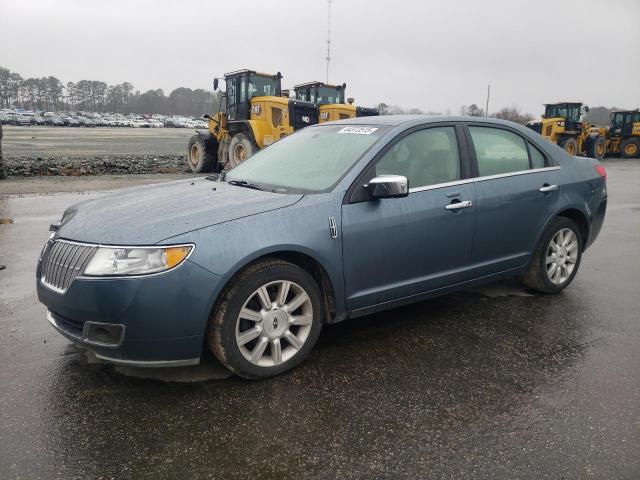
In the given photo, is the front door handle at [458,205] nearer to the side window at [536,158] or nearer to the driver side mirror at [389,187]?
the driver side mirror at [389,187]

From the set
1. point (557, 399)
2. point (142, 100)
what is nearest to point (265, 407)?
point (557, 399)

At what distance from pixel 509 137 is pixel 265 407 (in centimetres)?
313

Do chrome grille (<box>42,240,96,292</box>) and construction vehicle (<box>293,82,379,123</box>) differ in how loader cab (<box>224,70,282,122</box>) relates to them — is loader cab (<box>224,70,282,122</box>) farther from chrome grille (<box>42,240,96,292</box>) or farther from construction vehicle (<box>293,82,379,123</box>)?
chrome grille (<box>42,240,96,292</box>)

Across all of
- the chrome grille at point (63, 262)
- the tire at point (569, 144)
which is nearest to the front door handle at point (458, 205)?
the chrome grille at point (63, 262)

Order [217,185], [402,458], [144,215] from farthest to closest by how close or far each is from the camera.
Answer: [217,185]
[144,215]
[402,458]

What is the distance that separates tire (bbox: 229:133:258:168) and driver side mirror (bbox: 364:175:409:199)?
13456 mm

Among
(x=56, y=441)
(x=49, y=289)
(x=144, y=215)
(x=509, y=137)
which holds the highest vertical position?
Answer: (x=509, y=137)

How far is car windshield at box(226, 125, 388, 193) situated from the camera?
12.7ft

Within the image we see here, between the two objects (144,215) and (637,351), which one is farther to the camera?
(637,351)

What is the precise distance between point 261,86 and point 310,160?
48.0 ft

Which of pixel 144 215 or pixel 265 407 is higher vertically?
pixel 144 215

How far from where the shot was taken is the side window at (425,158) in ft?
13.1

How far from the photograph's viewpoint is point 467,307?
4840mm

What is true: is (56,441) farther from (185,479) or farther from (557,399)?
(557,399)
